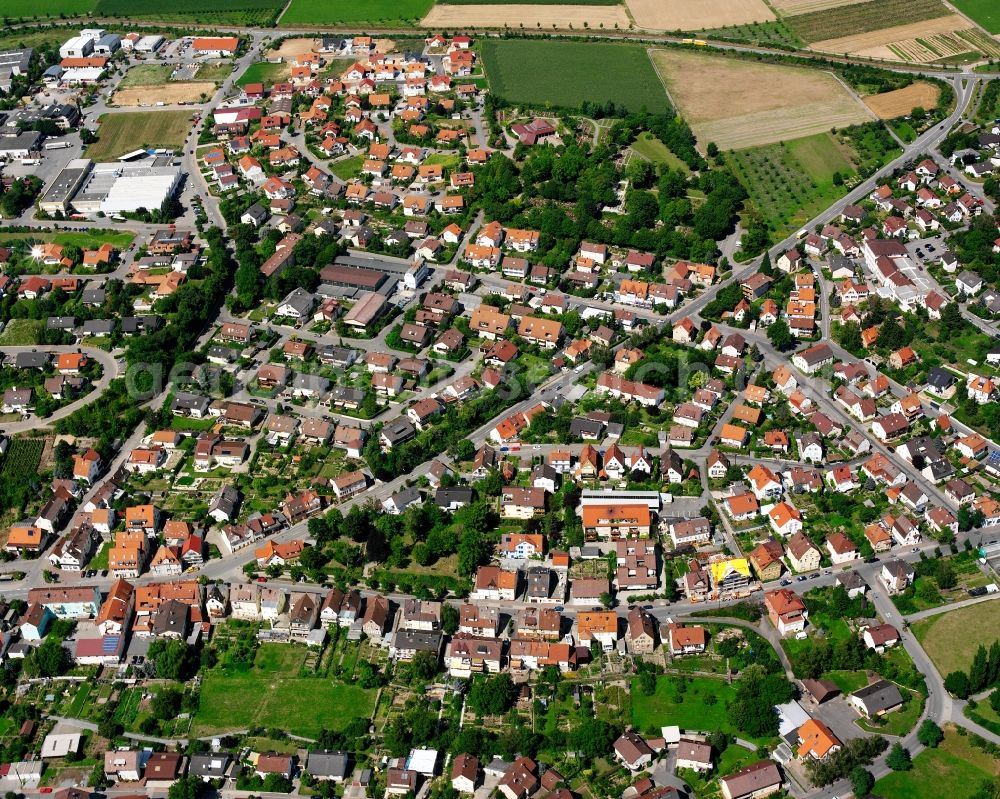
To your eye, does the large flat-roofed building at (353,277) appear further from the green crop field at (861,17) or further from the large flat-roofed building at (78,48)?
the green crop field at (861,17)

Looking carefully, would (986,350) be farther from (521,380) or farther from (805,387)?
(521,380)

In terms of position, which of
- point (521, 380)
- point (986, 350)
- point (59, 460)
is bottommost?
point (59, 460)

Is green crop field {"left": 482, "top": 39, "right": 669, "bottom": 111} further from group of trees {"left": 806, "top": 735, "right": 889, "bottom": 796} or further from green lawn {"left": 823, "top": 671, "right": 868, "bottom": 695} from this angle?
group of trees {"left": 806, "top": 735, "right": 889, "bottom": 796}

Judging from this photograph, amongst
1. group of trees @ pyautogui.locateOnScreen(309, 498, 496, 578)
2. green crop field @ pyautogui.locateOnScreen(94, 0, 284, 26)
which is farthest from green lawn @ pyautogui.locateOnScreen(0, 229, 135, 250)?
green crop field @ pyautogui.locateOnScreen(94, 0, 284, 26)

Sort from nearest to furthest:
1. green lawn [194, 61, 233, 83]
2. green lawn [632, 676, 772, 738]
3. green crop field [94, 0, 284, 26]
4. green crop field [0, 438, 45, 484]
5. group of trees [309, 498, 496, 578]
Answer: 1. green lawn [632, 676, 772, 738]
2. group of trees [309, 498, 496, 578]
3. green crop field [0, 438, 45, 484]
4. green lawn [194, 61, 233, 83]
5. green crop field [94, 0, 284, 26]

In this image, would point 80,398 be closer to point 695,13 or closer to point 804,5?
point 695,13

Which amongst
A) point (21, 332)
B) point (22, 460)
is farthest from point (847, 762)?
point (21, 332)

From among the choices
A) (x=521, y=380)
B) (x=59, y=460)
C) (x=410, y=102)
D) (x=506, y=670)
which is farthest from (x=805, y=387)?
(x=410, y=102)
